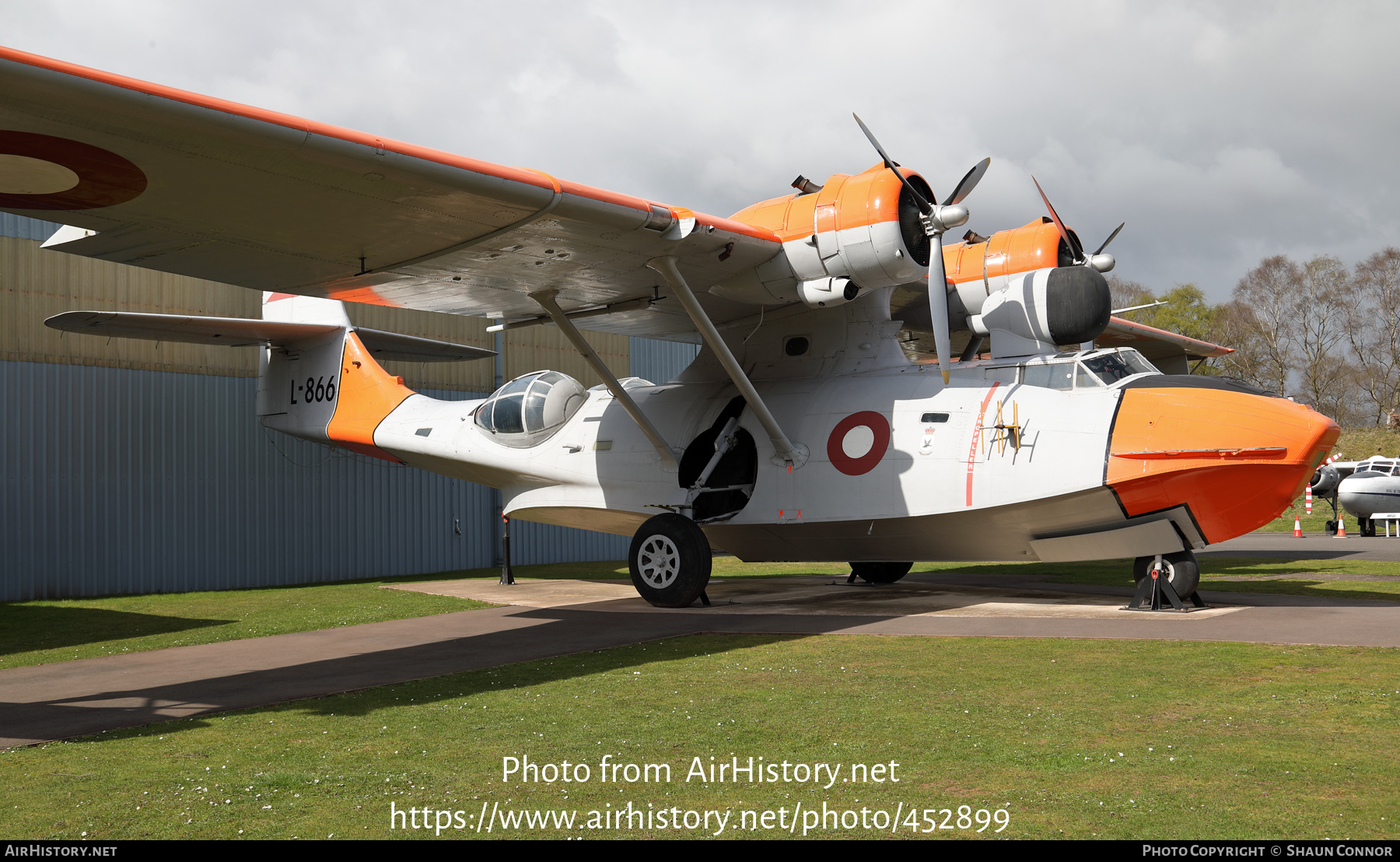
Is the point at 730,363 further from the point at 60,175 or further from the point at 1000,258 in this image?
the point at 60,175

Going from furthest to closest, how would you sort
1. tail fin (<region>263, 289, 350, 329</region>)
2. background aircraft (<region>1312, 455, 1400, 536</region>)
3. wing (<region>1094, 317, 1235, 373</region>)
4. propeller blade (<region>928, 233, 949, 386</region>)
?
background aircraft (<region>1312, 455, 1400, 536</region>), wing (<region>1094, 317, 1235, 373</region>), tail fin (<region>263, 289, 350, 329</region>), propeller blade (<region>928, 233, 949, 386</region>)

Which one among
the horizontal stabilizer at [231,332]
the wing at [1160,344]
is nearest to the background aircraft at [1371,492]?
the wing at [1160,344]

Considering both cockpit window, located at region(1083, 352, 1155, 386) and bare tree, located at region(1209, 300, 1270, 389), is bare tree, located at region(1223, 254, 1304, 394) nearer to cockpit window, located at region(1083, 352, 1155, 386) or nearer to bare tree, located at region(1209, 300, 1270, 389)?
bare tree, located at region(1209, 300, 1270, 389)

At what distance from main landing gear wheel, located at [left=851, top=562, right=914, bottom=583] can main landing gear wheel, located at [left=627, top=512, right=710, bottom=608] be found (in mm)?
4120

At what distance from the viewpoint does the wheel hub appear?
12883mm

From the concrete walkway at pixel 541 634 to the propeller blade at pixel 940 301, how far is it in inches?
119

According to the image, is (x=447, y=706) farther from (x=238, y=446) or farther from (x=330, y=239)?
(x=238, y=446)

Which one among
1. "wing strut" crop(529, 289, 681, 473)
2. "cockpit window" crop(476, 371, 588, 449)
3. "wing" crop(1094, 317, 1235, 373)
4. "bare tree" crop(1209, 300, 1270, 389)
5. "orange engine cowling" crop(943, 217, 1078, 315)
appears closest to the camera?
"wing strut" crop(529, 289, 681, 473)

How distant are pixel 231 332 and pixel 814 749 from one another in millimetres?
13567

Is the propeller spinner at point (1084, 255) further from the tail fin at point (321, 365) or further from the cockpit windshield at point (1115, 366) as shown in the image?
the tail fin at point (321, 365)

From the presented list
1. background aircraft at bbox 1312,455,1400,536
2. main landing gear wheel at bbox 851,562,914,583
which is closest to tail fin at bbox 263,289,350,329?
main landing gear wheel at bbox 851,562,914,583

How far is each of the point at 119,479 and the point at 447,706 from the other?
14250 millimetres

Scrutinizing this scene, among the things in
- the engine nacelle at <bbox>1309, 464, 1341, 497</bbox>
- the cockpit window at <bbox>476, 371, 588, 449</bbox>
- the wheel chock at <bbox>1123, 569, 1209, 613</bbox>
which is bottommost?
the wheel chock at <bbox>1123, 569, 1209, 613</bbox>

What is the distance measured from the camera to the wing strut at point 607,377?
41.3ft
